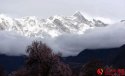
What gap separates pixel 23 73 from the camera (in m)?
125

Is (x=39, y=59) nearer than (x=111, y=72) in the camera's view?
No

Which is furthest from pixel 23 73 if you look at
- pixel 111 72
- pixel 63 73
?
pixel 111 72

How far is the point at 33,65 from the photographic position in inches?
4254

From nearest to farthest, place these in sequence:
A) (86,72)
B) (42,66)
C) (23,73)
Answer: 1. (42,66)
2. (23,73)
3. (86,72)

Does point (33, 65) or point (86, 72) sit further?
point (86, 72)

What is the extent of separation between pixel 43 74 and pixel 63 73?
6.28 m

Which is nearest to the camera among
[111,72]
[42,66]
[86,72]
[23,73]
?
[111,72]

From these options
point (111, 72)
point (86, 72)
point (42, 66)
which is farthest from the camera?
point (86, 72)

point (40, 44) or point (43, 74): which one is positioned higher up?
point (40, 44)

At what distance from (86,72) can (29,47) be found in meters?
54.4

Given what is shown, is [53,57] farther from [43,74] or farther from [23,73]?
[23,73]

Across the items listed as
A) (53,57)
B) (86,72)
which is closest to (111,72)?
(53,57)

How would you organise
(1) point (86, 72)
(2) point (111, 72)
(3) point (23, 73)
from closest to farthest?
1. (2) point (111, 72)
2. (3) point (23, 73)
3. (1) point (86, 72)

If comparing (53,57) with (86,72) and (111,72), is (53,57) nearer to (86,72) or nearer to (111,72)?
(111,72)
